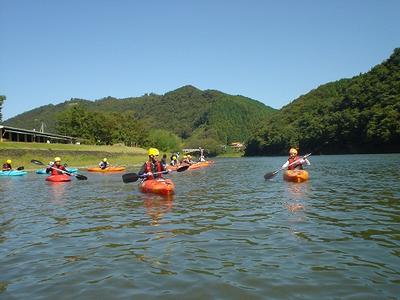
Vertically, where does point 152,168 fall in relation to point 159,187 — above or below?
above

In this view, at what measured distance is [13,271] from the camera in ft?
23.5

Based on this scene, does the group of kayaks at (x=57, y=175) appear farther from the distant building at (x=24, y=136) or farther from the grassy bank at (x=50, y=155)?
the distant building at (x=24, y=136)

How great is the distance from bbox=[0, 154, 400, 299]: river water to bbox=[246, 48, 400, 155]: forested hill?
78.8 m

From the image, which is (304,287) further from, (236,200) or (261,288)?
(236,200)

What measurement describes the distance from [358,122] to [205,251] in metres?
97.3

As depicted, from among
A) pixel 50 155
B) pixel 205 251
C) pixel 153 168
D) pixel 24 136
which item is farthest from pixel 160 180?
pixel 24 136

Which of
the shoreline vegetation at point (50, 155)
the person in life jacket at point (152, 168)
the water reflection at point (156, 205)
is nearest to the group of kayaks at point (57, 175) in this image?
the person in life jacket at point (152, 168)

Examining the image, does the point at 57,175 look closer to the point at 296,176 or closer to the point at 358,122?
the point at 296,176

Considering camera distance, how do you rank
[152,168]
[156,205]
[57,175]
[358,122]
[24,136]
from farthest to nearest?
1. [358,122]
2. [24,136]
3. [57,175]
4. [152,168]
5. [156,205]

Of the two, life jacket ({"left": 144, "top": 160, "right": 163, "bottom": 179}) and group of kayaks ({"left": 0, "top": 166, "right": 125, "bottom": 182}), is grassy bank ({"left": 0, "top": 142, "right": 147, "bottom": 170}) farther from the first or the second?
life jacket ({"left": 144, "top": 160, "right": 163, "bottom": 179})

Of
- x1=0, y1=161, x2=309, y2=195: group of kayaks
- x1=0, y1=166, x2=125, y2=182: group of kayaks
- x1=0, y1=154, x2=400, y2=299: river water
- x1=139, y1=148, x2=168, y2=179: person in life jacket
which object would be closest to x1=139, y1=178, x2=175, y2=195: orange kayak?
x1=0, y1=161, x2=309, y2=195: group of kayaks

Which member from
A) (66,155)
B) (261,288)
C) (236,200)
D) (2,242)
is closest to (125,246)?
(2,242)

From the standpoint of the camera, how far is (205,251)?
818 cm

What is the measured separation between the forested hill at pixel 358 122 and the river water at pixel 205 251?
259 ft
